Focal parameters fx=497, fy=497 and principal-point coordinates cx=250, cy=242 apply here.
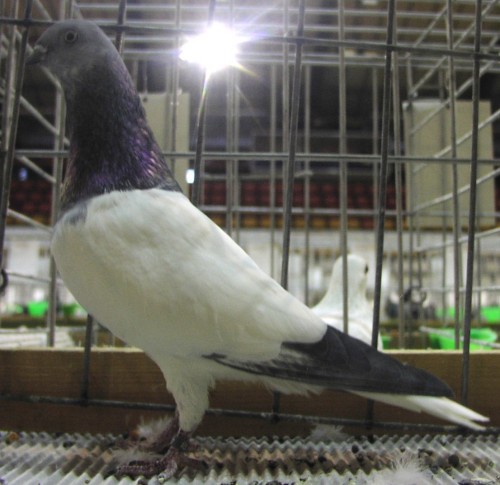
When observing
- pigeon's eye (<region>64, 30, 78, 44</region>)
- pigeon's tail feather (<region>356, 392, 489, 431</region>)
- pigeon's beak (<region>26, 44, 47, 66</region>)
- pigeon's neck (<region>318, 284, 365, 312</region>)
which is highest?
pigeon's eye (<region>64, 30, 78, 44</region>)

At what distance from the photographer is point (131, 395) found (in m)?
0.84

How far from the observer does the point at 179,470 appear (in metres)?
0.67

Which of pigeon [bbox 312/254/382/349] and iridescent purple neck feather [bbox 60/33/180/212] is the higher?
iridescent purple neck feather [bbox 60/33/180/212]

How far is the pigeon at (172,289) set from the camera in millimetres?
579

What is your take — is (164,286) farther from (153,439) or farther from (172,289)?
(153,439)

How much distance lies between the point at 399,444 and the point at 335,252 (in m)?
5.19

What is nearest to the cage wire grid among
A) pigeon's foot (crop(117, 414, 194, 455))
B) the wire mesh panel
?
the wire mesh panel

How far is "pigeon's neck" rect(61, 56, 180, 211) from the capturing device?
2.12ft

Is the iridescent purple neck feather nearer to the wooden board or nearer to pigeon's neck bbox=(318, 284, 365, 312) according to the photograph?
the wooden board

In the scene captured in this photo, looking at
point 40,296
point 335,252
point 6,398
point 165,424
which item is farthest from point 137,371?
point 40,296

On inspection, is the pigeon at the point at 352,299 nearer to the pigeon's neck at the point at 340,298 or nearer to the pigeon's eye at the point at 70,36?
the pigeon's neck at the point at 340,298

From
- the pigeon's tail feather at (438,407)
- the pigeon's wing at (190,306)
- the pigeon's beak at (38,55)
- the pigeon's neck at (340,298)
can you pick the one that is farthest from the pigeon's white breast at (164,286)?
the pigeon's neck at (340,298)

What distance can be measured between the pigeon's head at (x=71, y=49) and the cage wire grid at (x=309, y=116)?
70mm

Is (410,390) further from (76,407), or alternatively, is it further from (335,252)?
(335,252)
